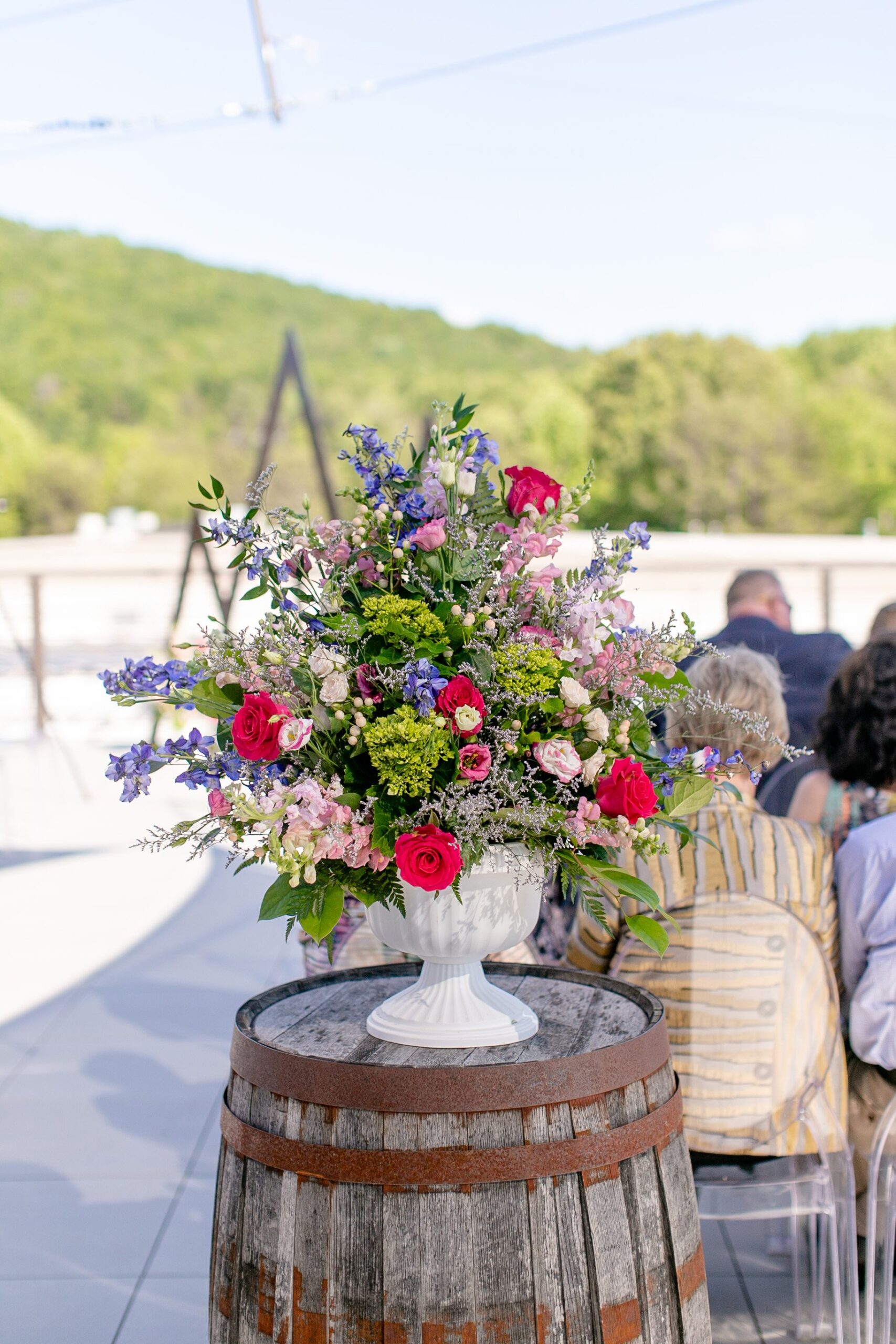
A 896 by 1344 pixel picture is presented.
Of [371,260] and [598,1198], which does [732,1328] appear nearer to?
[598,1198]

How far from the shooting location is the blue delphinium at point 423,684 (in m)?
1.26

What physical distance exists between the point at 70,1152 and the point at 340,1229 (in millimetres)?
1917

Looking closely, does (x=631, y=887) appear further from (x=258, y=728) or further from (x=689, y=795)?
(x=258, y=728)

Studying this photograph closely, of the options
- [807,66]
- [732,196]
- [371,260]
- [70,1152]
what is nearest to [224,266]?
[371,260]

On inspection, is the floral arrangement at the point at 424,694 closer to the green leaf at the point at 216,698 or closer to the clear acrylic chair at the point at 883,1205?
the green leaf at the point at 216,698

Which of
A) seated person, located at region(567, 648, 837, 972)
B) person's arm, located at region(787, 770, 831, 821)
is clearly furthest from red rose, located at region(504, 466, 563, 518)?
person's arm, located at region(787, 770, 831, 821)

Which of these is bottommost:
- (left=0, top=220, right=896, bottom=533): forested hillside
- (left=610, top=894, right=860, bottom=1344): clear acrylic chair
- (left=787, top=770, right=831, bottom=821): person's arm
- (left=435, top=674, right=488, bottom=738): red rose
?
(left=610, top=894, right=860, bottom=1344): clear acrylic chair

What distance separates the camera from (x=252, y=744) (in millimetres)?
1269

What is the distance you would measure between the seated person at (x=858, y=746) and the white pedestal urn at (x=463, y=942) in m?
1.10

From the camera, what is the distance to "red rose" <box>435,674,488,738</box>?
127 cm

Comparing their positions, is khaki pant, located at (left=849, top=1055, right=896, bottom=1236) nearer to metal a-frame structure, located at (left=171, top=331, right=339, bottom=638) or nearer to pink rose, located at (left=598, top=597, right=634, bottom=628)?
pink rose, located at (left=598, top=597, right=634, bottom=628)

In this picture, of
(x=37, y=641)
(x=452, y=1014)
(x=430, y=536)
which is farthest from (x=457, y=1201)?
(x=37, y=641)

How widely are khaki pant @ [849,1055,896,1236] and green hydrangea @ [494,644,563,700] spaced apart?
116 centimetres

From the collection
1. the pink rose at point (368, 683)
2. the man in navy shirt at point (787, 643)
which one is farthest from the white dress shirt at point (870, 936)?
the man in navy shirt at point (787, 643)
